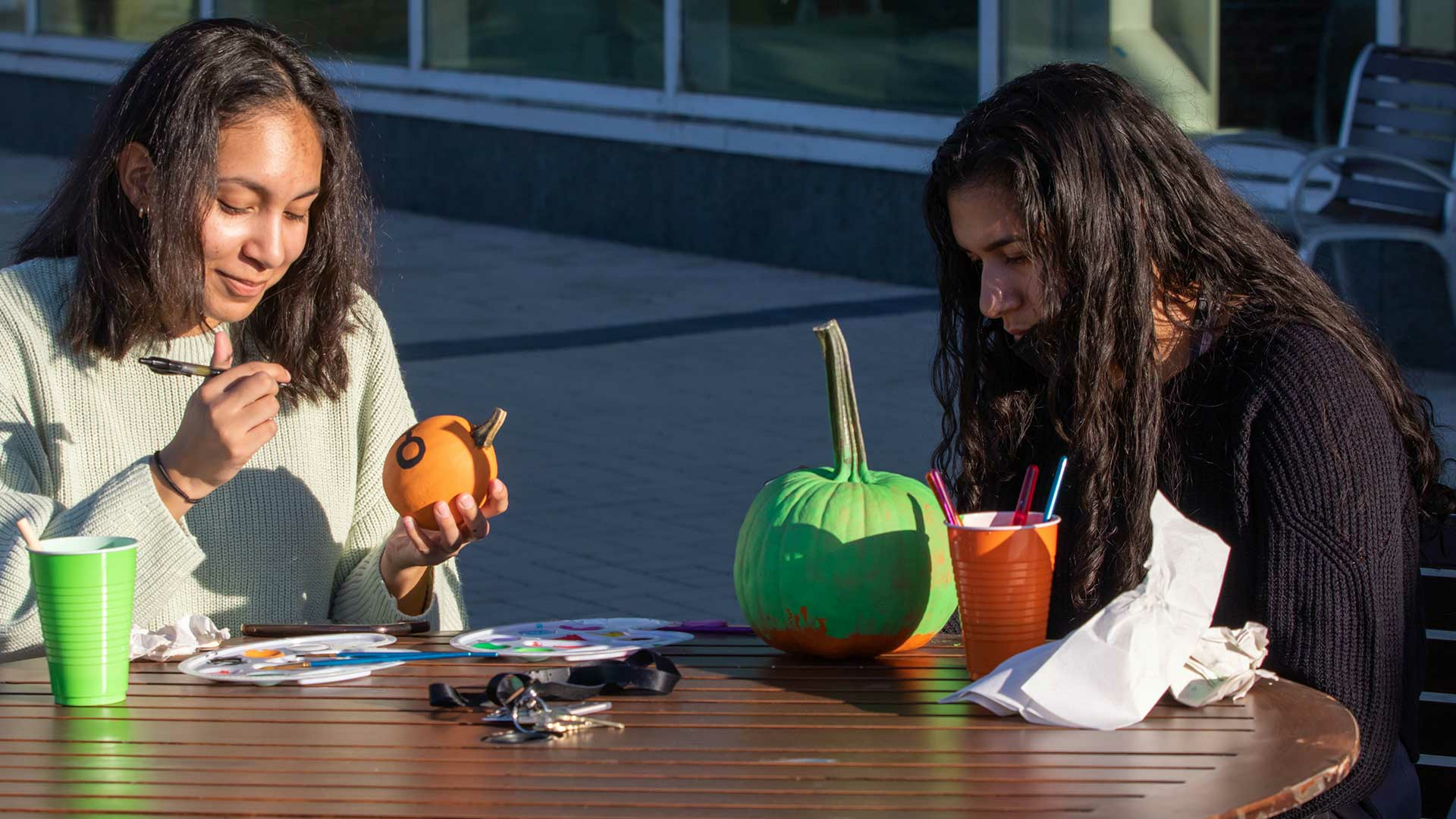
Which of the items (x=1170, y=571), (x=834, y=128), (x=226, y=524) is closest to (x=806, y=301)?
(x=834, y=128)

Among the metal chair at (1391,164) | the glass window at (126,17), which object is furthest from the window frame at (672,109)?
the glass window at (126,17)

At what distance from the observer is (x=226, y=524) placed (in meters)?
2.87

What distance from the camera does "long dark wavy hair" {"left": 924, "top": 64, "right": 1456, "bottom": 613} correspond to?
2.43 metres

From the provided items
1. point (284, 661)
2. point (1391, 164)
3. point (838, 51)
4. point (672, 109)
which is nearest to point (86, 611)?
point (284, 661)

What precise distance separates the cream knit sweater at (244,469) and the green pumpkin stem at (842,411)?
739 mm

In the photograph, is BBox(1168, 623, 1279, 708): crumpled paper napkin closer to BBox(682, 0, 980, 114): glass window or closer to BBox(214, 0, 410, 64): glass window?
BBox(682, 0, 980, 114): glass window

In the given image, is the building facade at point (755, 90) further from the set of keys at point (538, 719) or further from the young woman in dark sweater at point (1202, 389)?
the set of keys at point (538, 719)

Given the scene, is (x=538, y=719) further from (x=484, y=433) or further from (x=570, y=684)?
(x=484, y=433)

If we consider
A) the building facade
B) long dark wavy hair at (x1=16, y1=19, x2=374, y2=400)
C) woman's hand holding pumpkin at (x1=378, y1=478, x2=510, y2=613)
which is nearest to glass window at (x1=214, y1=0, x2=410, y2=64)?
the building facade

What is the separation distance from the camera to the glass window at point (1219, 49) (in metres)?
8.98

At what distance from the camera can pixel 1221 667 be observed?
7.07 feet

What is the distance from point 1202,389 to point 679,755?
0.92 metres

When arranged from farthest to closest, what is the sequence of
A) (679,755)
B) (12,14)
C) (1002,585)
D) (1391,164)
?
(12,14), (1391,164), (1002,585), (679,755)

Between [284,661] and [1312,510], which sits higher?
[1312,510]
